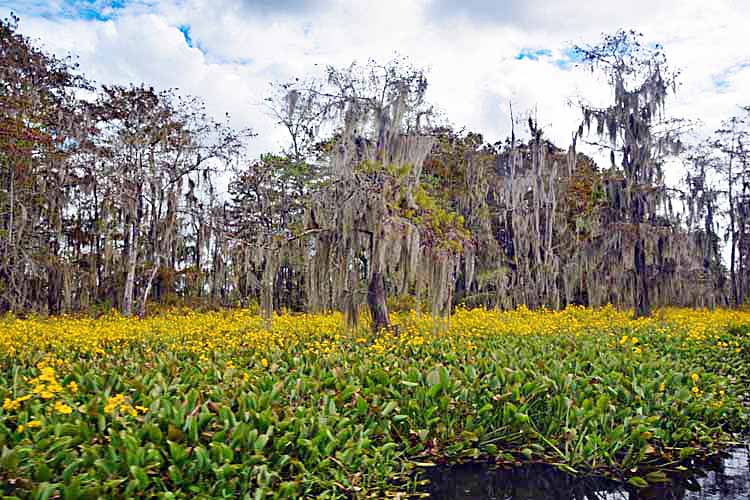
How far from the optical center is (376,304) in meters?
9.62

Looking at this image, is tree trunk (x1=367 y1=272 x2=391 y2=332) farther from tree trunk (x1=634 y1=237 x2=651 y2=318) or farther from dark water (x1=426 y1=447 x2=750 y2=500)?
tree trunk (x1=634 y1=237 x2=651 y2=318)

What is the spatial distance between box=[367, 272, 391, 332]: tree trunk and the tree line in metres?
0.03

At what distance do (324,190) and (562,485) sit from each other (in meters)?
5.96

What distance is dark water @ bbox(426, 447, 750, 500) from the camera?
4.57 metres

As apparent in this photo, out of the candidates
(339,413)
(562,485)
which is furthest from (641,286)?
(339,413)

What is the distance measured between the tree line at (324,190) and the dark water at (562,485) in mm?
4787

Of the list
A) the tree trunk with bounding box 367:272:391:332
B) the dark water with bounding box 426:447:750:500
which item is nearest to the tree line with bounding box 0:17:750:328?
the tree trunk with bounding box 367:272:391:332

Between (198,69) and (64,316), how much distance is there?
22.4ft

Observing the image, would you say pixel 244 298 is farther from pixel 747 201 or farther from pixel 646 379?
pixel 747 201

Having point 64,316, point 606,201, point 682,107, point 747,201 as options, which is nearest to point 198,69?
point 64,316

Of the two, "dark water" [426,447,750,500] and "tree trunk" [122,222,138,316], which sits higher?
"tree trunk" [122,222,138,316]

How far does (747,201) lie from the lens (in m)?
21.5

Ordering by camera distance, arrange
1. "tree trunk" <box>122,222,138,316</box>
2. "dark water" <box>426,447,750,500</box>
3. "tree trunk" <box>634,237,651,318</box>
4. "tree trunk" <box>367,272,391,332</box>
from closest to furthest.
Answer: "dark water" <box>426,447,750,500</box>, "tree trunk" <box>367,272,391,332</box>, "tree trunk" <box>634,237,651,318</box>, "tree trunk" <box>122,222,138,316</box>

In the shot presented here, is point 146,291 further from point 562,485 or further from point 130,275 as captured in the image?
point 562,485
